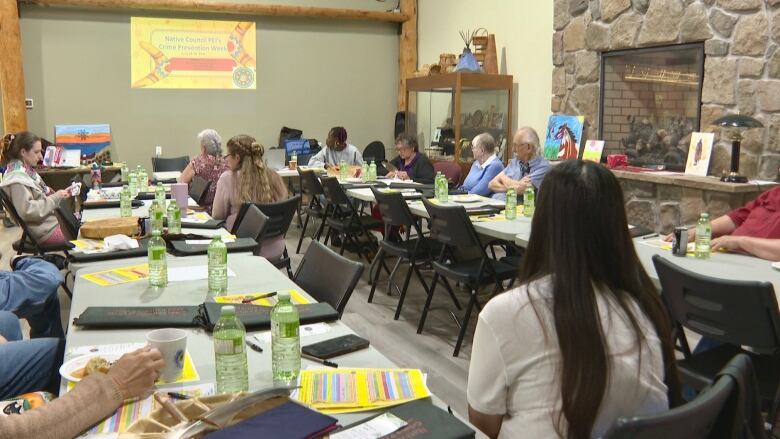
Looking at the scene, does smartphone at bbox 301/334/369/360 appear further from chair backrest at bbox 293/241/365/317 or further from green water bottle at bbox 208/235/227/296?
green water bottle at bbox 208/235/227/296

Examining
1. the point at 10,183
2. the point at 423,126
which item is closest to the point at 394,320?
the point at 10,183

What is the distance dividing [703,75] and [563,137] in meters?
1.61

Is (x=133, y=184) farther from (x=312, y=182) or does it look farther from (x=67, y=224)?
(x=312, y=182)

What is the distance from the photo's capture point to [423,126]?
30.3ft

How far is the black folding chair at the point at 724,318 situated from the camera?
2.15 metres

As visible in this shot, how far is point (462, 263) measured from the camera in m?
4.17

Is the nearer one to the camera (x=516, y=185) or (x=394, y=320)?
(x=394, y=320)

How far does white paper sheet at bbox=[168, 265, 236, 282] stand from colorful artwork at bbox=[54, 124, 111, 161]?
253 inches

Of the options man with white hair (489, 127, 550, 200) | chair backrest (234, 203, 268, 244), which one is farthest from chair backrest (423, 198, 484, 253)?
man with white hair (489, 127, 550, 200)

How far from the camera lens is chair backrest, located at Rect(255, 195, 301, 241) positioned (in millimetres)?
4037

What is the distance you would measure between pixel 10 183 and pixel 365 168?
117 inches

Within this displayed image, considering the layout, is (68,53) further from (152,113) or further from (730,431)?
(730,431)

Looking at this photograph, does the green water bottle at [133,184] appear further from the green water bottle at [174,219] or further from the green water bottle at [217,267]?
the green water bottle at [217,267]

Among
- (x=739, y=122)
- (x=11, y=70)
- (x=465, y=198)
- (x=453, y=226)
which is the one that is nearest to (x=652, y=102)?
(x=739, y=122)
